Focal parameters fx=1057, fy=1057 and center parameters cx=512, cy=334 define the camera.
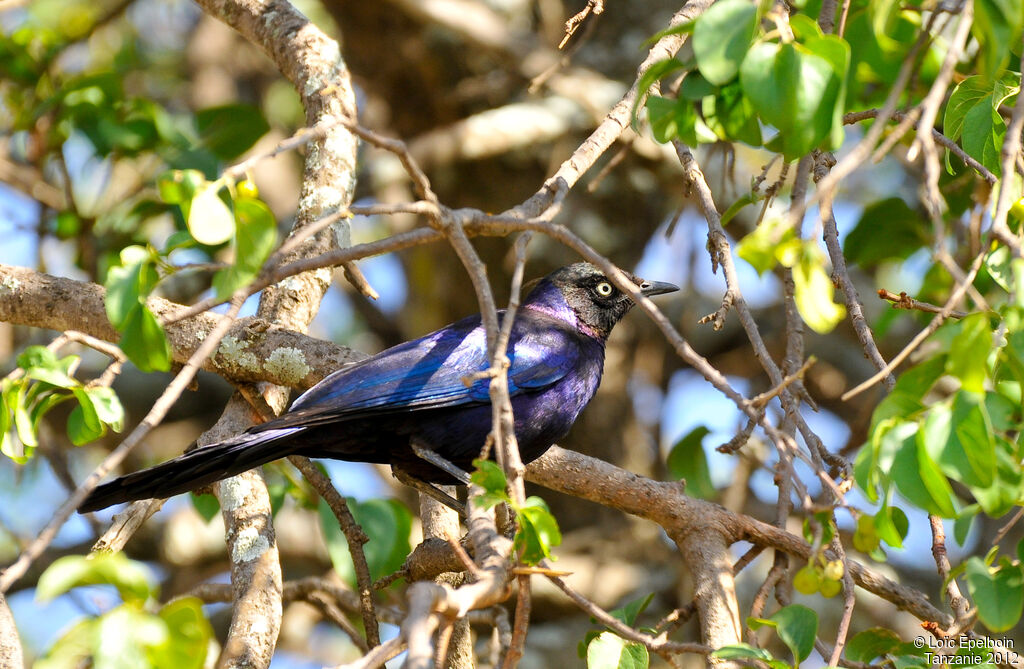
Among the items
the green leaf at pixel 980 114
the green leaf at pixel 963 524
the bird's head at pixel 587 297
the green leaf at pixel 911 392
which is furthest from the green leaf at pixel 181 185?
the bird's head at pixel 587 297

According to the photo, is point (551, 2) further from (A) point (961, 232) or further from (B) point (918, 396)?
(B) point (918, 396)

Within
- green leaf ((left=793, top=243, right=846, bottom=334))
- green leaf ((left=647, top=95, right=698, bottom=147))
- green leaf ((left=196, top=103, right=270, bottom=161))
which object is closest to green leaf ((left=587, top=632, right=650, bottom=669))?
green leaf ((left=793, top=243, right=846, bottom=334))

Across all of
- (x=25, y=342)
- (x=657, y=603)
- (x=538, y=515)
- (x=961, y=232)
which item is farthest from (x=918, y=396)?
(x=25, y=342)

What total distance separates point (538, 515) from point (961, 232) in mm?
3489

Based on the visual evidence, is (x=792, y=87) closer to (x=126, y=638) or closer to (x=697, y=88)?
(x=697, y=88)

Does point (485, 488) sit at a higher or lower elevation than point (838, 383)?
higher

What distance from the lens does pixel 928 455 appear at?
1743mm

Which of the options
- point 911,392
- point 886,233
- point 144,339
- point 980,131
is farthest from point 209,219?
point 886,233

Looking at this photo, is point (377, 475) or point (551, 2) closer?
point (551, 2)

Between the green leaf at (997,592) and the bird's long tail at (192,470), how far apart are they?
6.65 feet

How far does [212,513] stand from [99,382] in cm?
173

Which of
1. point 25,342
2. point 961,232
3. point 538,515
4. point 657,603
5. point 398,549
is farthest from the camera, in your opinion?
point 25,342

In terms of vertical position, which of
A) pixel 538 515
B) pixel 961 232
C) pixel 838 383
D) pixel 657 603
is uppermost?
pixel 538 515

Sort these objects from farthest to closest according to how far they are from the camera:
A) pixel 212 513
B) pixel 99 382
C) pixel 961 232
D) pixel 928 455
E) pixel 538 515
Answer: pixel 961 232 → pixel 212 513 → pixel 99 382 → pixel 538 515 → pixel 928 455
